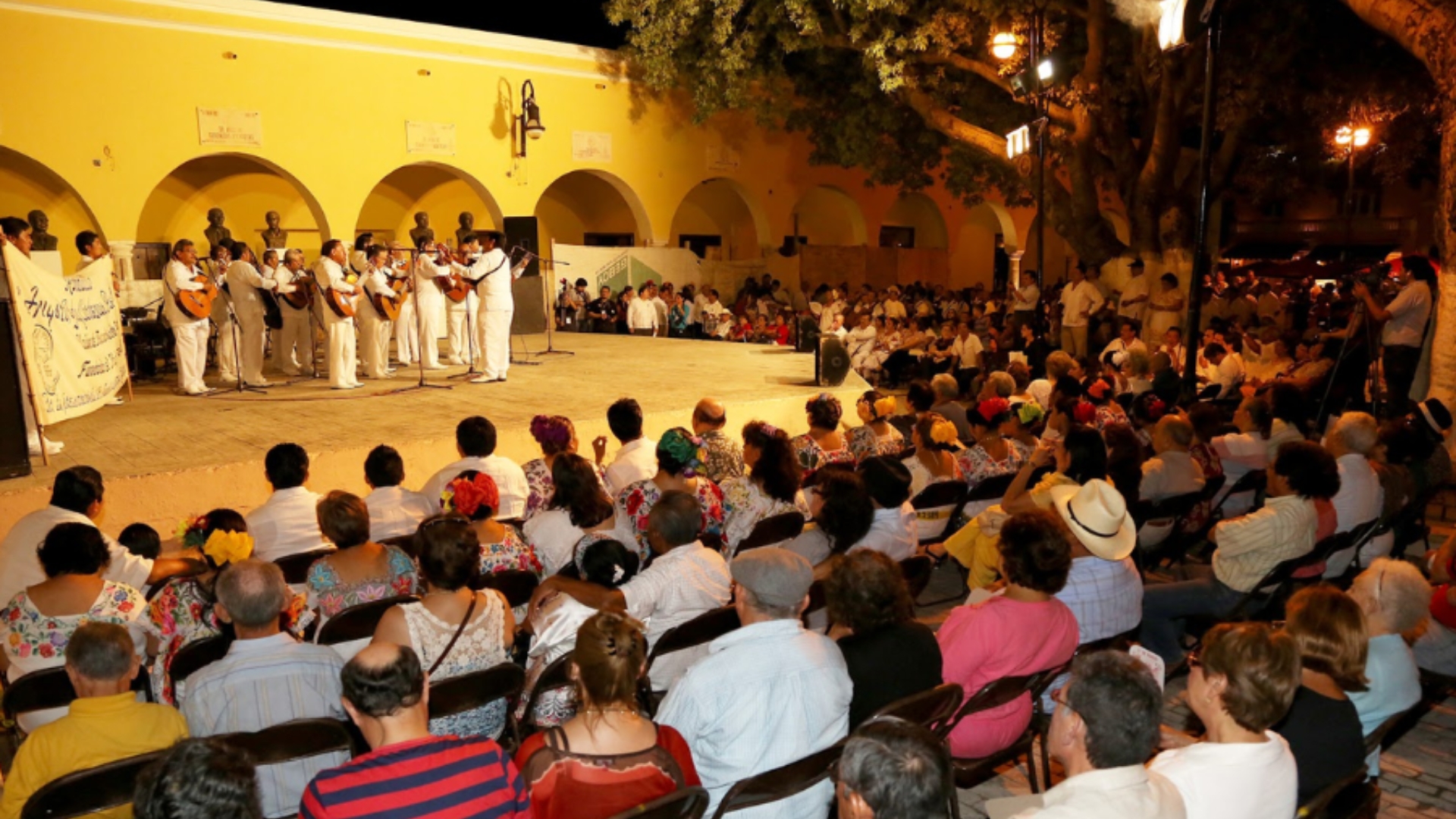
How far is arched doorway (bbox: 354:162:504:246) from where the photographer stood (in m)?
18.9

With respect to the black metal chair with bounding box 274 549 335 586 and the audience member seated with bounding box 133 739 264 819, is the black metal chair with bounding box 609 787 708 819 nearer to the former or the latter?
the audience member seated with bounding box 133 739 264 819

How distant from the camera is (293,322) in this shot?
11953mm

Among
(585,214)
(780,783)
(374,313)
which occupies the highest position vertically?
(585,214)

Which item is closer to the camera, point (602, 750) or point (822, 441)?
point (602, 750)

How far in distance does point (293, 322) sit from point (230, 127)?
3.84m

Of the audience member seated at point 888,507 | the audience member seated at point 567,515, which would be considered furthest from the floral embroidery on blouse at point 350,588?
the audience member seated at point 888,507

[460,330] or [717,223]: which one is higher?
[717,223]

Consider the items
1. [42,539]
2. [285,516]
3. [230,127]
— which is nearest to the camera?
[42,539]

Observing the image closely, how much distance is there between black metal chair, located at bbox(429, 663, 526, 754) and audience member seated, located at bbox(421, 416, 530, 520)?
2.32m

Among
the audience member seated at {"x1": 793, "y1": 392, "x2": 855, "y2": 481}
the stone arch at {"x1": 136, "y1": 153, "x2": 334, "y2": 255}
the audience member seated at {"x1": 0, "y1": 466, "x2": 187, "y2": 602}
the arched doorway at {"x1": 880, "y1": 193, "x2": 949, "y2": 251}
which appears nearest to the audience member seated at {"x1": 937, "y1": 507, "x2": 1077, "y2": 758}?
the audience member seated at {"x1": 793, "y1": 392, "x2": 855, "y2": 481}

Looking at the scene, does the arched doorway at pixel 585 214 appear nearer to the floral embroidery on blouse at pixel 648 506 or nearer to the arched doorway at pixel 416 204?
the arched doorway at pixel 416 204

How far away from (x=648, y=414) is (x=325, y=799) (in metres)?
6.73

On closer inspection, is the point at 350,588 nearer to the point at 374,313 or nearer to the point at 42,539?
the point at 42,539

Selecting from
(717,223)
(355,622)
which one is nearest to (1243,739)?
(355,622)
